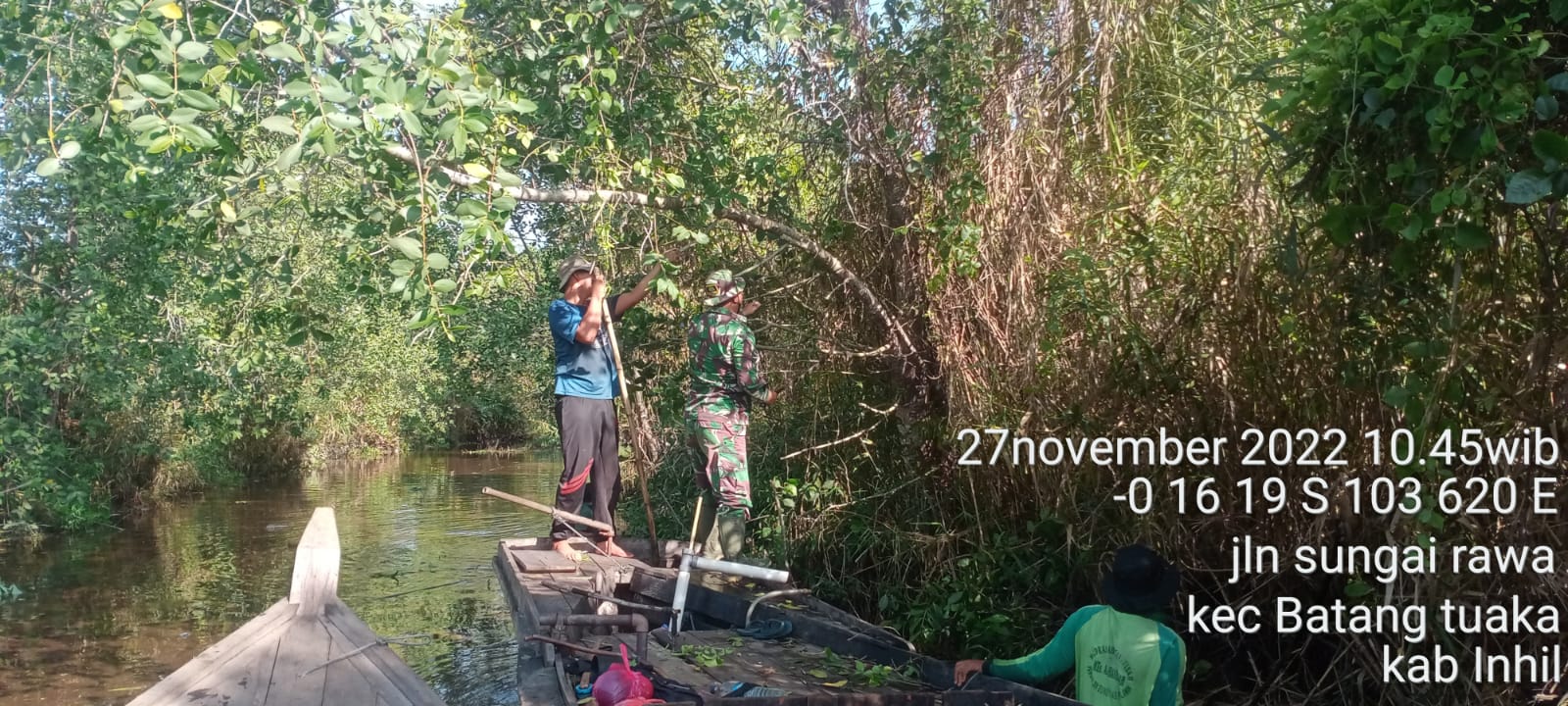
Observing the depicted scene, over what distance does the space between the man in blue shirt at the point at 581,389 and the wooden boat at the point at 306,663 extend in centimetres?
139

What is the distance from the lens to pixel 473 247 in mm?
4898

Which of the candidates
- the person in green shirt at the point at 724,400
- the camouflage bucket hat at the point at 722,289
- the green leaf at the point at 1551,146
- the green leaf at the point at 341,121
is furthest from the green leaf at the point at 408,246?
the green leaf at the point at 1551,146

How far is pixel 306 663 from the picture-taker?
426cm

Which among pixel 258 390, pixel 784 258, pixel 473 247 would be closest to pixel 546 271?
Answer: pixel 784 258

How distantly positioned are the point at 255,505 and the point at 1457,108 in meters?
13.7

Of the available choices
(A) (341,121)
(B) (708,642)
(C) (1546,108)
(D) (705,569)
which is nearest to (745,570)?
(D) (705,569)

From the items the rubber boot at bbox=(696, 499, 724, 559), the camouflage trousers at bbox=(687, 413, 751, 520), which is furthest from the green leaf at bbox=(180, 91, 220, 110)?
the rubber boot at bbox=(696, 499, 724, 559)

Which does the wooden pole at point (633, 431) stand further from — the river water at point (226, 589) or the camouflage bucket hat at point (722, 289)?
the river water at point (226, 589)

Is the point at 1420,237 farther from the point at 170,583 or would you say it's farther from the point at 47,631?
the point at 170,583

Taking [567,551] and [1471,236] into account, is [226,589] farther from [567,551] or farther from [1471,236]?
[1471,236]

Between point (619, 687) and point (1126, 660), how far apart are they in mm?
1443

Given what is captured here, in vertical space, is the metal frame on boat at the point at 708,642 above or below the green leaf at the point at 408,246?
below

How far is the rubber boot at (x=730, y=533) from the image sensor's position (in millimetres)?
6008

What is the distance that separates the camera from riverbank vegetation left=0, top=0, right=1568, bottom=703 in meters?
3.43
